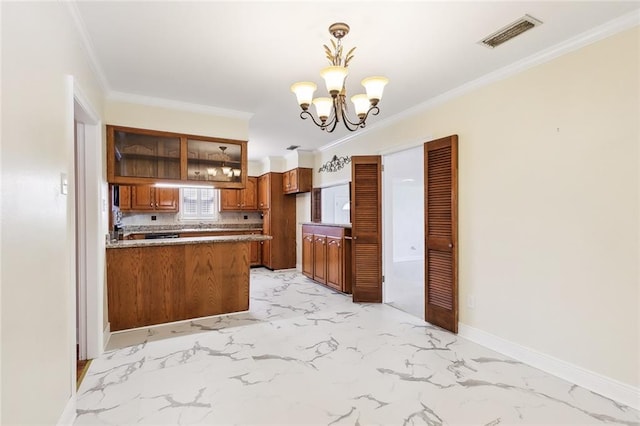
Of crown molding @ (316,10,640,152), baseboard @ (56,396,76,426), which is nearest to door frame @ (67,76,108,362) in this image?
baseboard @ (56,396,76,426)

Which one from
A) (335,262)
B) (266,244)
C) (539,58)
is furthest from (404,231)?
(539,58)

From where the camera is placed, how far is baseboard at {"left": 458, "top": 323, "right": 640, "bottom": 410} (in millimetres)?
2098

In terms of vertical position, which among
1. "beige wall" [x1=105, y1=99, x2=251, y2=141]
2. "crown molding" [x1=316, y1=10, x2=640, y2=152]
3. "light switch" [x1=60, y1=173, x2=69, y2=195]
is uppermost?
"crown molding" [x1=316, y1=10, x2=640, y2=152]

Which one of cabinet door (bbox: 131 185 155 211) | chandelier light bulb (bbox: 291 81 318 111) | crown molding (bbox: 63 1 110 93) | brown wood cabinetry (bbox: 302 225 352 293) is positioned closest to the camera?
crown molding (bbox: 63 1 110 93)

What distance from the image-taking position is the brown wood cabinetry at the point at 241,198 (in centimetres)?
703

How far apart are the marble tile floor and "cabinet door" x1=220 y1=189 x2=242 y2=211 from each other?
3.76 meters

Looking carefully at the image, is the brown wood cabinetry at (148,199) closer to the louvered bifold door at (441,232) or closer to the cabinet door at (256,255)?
the cabinet door at (256,255)

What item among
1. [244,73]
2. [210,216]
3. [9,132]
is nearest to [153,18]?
[244,73]

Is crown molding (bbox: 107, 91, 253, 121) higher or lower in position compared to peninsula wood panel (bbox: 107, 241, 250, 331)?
higher

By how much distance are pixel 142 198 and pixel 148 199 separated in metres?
0.10

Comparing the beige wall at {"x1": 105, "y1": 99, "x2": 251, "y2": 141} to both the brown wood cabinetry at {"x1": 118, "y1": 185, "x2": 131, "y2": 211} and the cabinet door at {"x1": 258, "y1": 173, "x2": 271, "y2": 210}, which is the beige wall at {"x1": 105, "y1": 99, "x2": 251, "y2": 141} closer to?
the cabinet door at {"x1": 258, "y1": 173, "x2": 271, "y2": 210}

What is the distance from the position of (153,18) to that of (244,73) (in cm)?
90

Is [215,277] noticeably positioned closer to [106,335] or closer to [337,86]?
[106,335]

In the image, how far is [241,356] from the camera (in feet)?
9.11
